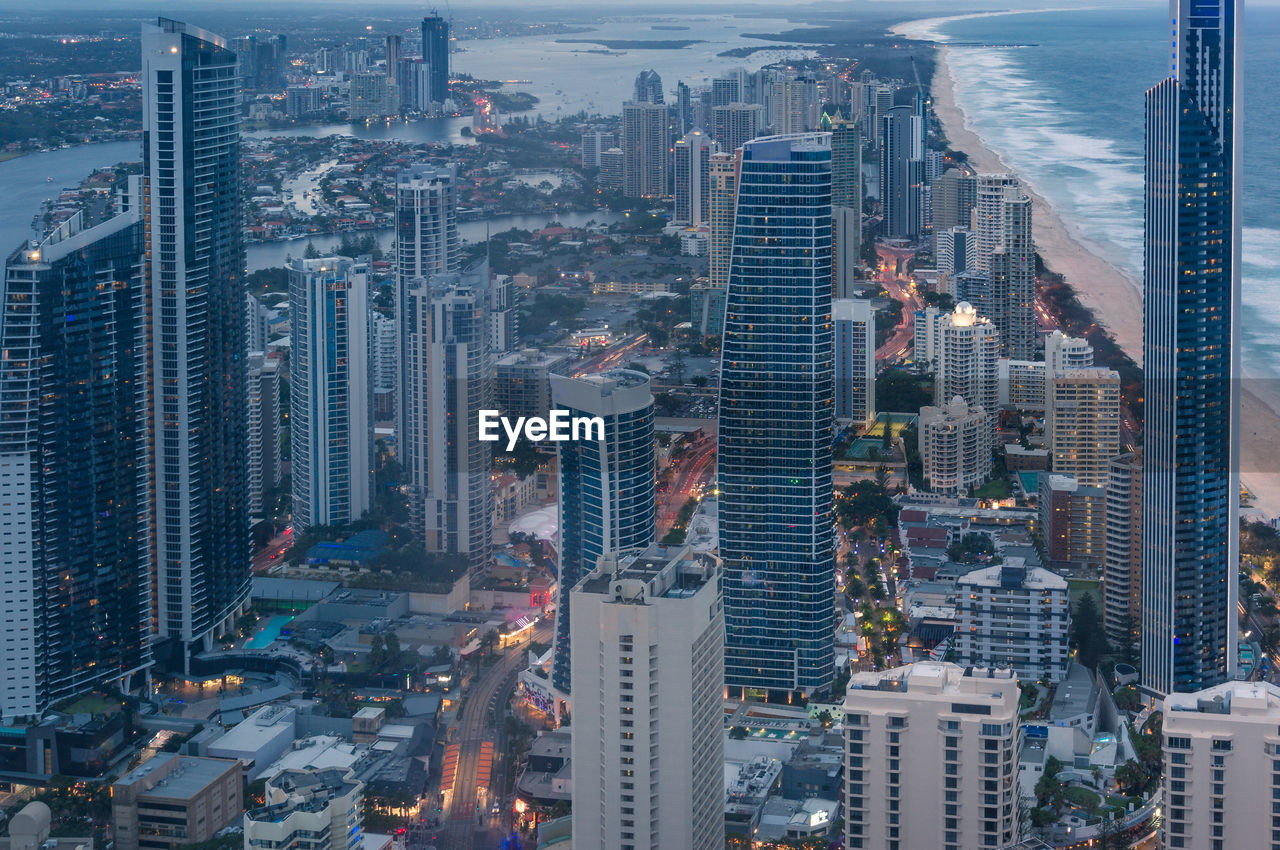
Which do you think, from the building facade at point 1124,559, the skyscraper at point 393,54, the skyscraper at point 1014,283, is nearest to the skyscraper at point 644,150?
the skyscraper at point 393,54

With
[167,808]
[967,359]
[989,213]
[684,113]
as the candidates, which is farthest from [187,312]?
[989,213]

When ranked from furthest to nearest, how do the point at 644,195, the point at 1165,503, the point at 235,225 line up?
the point at 644,195 → the point at 235,225 → the point at 1165,503

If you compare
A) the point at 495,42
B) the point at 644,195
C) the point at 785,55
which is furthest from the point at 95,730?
the point at 644,195

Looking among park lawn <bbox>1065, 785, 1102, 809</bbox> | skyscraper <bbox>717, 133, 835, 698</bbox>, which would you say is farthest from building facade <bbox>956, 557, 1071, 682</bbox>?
park lawn <bbox>1065, 785, 1102, 809</bbox>

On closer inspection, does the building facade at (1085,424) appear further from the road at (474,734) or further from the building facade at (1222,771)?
the building facade at (1222,771)

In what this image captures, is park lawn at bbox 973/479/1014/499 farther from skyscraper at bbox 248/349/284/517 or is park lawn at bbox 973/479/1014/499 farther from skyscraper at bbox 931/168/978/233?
skyscraper at bbox 931/168/978/233

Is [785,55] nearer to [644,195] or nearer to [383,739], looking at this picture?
[644,195]
